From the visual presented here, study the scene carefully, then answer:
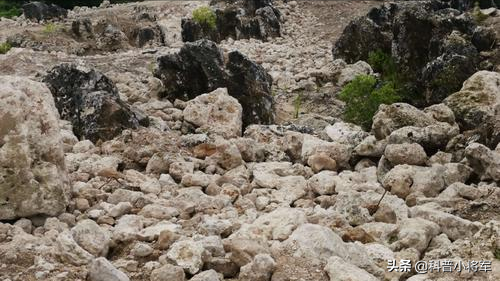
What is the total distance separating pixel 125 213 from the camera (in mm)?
7328

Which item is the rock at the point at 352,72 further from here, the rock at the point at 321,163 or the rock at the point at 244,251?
the rock at the point at 244,251

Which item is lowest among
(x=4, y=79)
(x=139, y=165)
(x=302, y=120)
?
(x=302, y=120)

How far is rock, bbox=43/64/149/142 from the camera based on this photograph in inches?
422

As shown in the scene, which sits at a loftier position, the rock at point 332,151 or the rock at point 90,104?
the rock at point 90,104

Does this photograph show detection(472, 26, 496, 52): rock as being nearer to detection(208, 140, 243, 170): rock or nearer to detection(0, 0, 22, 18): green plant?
detection(208, 140, 243, 170): rock

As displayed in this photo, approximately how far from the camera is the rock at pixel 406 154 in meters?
9.02

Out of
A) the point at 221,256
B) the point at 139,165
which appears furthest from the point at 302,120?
the point at 221,256

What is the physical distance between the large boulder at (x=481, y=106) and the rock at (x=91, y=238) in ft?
20.7

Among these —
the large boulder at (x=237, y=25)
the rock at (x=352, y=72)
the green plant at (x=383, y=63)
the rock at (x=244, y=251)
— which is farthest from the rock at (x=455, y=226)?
the large boulder at (x=237, y=25)

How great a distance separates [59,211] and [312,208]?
294cm

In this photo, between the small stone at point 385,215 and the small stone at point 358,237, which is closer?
the small stone at point 358,237

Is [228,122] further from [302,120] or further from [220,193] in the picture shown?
[220,193]

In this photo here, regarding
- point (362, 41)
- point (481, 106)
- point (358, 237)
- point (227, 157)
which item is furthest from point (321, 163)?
point (362, 41)

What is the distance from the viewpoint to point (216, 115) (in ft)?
39.1
